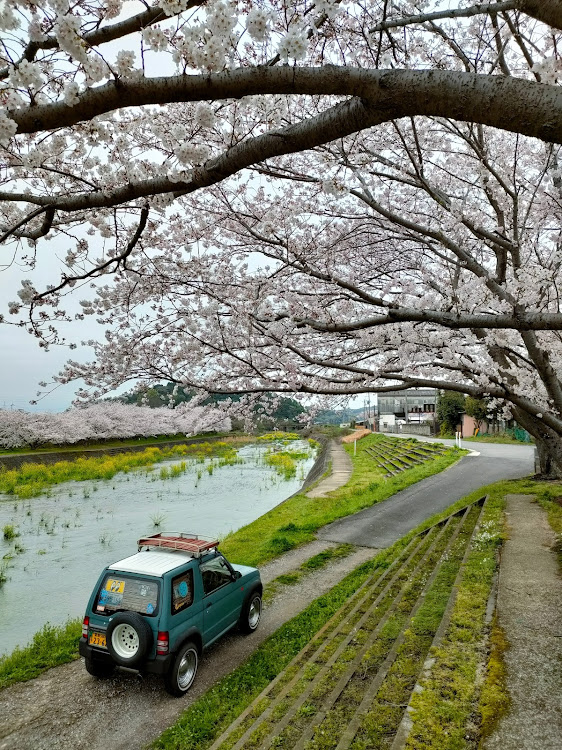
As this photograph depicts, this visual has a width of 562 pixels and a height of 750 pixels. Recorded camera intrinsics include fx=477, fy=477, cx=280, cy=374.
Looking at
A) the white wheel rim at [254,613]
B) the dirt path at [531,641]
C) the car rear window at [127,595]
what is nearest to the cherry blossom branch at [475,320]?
the dirt path at [531,641]

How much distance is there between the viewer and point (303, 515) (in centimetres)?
1455

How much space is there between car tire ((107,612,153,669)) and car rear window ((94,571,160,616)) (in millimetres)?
142

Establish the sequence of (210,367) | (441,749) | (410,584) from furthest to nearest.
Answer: (210,367) < (410,584) < (441,749)

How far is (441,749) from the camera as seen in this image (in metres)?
3.21

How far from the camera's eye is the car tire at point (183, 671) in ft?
17.0

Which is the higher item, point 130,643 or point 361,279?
point 361,279

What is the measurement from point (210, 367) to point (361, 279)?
3.62 metres

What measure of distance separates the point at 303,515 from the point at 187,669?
30.4 ft

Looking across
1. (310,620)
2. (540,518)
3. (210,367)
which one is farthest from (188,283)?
(540,518)

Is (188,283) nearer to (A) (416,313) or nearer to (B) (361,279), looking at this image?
(A) (416,313)

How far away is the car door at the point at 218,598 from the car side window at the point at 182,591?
267 mm

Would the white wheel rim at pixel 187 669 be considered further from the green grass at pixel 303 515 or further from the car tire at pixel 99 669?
the green grass at pixel 303 515

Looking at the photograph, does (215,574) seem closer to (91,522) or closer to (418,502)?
(418,502)

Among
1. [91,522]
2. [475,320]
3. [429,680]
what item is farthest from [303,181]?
[91,522]
